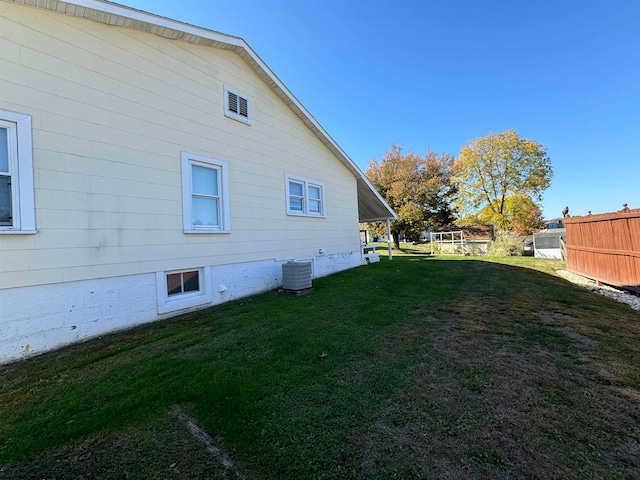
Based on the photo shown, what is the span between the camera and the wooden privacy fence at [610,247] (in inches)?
257

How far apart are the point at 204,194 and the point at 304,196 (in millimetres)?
3577

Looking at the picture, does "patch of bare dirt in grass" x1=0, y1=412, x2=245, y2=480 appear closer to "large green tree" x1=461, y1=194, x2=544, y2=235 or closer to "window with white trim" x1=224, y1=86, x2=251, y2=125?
"window with white trim" x1=224, y1=86, x2=251, y2=125

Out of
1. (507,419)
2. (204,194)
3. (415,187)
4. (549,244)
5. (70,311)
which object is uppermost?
(415,187)

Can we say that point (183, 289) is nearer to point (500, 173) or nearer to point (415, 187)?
point (415, 187)

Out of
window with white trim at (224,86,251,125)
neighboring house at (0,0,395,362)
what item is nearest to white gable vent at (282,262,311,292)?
neighboring house at (0,0,395,362)

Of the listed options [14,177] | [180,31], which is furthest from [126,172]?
[180,31]

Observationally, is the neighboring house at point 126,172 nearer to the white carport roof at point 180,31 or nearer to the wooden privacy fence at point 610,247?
the white carport roof at point 180,31

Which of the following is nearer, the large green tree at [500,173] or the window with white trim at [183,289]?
the window with white trim at [183,289]

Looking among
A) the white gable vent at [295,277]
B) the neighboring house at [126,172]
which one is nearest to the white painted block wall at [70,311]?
the neighboring house at [126,172]

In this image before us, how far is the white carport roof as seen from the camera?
4.36 m

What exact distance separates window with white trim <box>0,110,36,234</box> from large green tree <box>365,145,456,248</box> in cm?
2226

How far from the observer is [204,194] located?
6117 mm

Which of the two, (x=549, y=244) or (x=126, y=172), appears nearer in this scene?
(x=126, y=172)

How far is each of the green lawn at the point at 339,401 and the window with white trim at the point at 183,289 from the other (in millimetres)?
760
